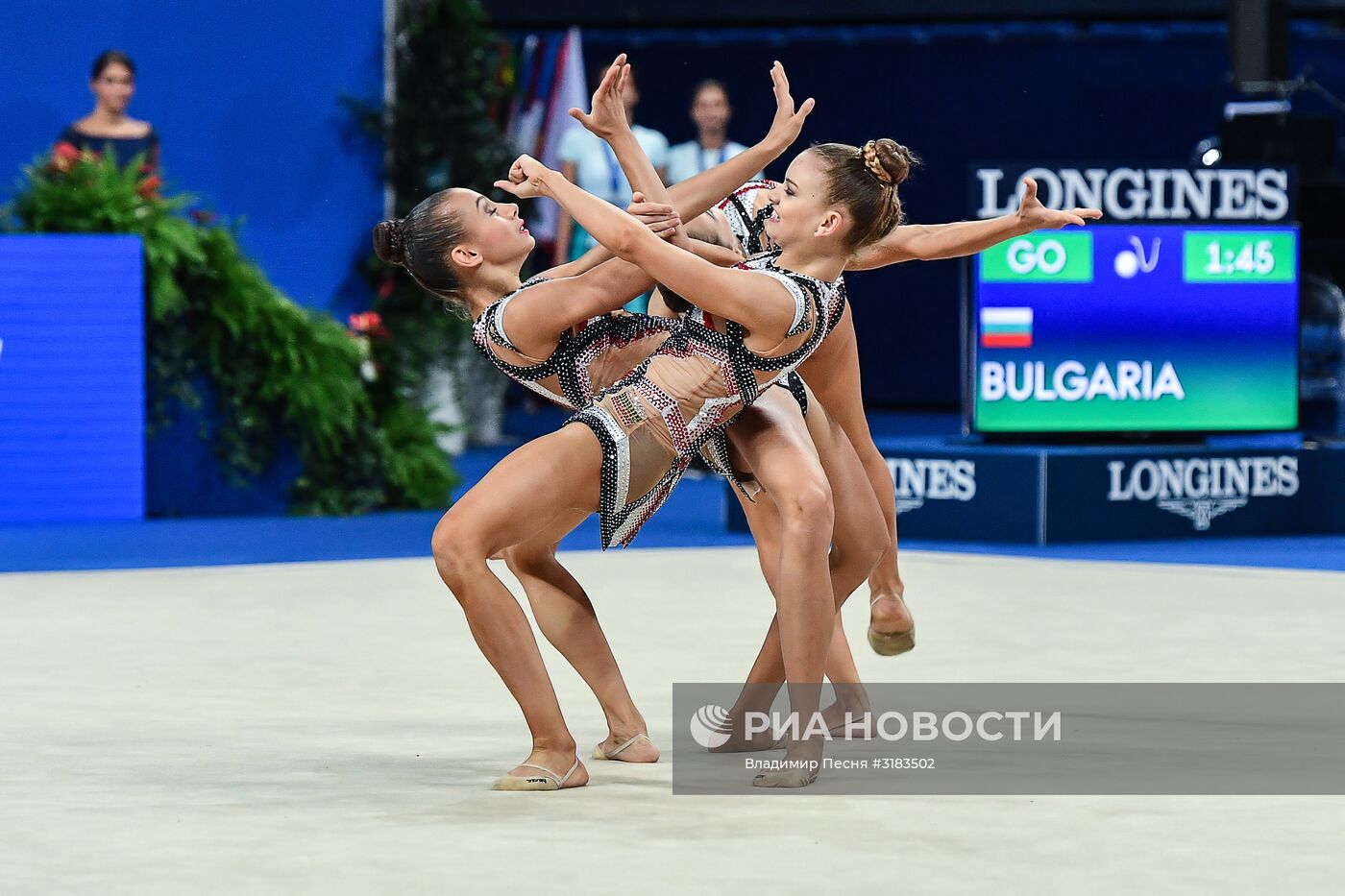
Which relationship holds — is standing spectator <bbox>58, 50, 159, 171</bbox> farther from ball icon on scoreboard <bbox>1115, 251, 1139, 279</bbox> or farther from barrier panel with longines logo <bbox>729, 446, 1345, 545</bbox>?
ball icon on scoreboard <bbox>1115, 251, 1139, 279</bbox>

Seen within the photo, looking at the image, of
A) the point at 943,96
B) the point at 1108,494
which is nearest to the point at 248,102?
the point at 1108,494

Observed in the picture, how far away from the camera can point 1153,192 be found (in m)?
8.45

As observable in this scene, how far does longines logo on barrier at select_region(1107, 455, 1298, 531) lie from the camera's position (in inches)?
327

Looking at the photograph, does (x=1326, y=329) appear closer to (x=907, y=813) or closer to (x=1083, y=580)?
(x=1083, y=580)

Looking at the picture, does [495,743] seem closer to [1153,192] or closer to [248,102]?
[1153,192]

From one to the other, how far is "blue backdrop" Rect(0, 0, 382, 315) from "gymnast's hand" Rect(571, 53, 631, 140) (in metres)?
6.18

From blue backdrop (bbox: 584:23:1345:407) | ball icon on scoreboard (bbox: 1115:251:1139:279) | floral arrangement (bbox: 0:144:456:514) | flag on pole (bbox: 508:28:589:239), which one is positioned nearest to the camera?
ball icon on scoreboard (bbox: 1115:251:1139:279)

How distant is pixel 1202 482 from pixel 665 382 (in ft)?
16.1

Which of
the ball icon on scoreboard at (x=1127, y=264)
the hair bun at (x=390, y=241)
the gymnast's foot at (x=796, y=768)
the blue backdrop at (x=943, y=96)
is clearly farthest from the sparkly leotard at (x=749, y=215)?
the blue backdrop at (x=943, y=96)

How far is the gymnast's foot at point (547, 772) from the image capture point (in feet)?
12.7

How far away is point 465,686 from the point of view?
5129 millimetres

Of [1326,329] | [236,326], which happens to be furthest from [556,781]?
[1326,329]

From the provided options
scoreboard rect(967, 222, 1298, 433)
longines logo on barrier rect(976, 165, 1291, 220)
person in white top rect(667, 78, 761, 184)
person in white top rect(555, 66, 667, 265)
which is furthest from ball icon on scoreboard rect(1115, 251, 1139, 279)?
person in white top rect(555, 66, 667, 265)

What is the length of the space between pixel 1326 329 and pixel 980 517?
3.27 m
